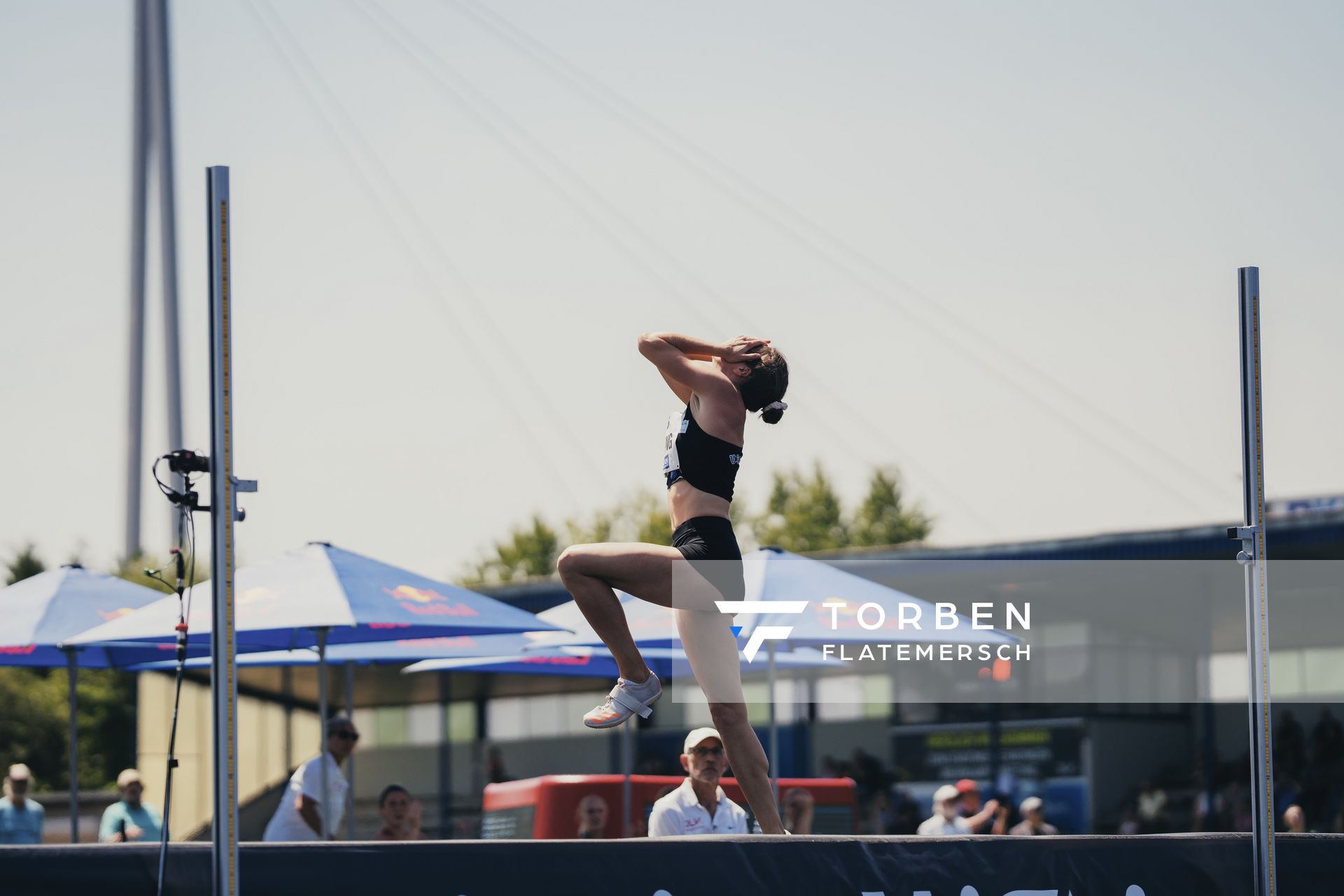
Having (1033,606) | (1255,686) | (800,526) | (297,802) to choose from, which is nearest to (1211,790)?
(1033,606)

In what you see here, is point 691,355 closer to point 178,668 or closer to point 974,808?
point 178,668

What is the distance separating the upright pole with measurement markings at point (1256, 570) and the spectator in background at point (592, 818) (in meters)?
5.18

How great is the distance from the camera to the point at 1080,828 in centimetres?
2367

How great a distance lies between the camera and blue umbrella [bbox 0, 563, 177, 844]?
11.5 metres

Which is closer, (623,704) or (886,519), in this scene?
(623,704)

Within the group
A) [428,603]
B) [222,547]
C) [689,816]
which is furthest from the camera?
[428,603]

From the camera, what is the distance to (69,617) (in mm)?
11812

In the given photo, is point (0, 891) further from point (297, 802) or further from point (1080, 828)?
point (1080, 828)

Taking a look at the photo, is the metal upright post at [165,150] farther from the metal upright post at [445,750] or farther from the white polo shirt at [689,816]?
the white polo shirt at [689,816]

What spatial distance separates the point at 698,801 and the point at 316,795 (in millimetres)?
2413

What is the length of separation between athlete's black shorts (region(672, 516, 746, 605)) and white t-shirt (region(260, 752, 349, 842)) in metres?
4.30

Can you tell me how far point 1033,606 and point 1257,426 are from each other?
803 inches

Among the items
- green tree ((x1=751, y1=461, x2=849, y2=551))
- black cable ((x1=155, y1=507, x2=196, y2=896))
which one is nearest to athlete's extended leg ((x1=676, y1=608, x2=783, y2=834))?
black cable ((x1=155, y1=507, x2=196, y2=896))

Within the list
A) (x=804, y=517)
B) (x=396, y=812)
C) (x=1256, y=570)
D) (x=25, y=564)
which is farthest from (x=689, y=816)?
(x=804, y=517)
